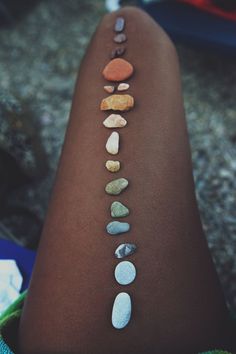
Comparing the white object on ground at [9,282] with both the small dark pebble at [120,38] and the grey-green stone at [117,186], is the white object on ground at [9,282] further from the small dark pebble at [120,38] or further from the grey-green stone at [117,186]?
the small dark pebble at [120,38]

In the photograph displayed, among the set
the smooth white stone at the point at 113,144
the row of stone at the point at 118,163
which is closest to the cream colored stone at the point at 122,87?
the row of stone at the point at 118,163

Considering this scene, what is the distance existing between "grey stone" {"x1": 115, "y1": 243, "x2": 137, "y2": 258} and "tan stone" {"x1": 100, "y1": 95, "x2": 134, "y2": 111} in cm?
23

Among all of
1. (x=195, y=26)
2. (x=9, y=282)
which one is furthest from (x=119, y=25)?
(x=195, y=26)

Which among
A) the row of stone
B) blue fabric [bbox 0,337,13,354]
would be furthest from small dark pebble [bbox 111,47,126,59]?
blue fabric [bbox 0,337,13,354]

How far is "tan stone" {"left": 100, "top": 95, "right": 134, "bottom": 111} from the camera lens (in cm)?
86

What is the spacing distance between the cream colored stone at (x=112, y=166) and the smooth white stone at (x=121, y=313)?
0.20 meters

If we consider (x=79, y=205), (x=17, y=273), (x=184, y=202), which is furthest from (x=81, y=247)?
(x=17, y=273)

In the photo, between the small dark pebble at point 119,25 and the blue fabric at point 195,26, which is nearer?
the small dark pebble at point 119,25

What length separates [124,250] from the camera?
0.74m

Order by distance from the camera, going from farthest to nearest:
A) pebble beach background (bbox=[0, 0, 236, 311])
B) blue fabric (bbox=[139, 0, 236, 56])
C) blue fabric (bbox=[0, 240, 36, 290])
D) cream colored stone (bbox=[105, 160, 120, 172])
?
blue fabric (bbox=[139, 0, 236, 56]) → pebble beach background (bbox=[0, 0, 236, 311]) → blue fabric (bbox=[0, 240, 36, 290]) → cream colored stone (bbox=[105, 160, 120, 172])

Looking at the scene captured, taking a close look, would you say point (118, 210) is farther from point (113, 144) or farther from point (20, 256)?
point (20, 256)

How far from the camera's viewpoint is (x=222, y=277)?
139cm

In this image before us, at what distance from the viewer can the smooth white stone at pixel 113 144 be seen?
814 millimetres

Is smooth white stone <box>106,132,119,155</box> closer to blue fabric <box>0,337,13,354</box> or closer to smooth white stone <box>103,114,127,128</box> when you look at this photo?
smooth white stone <box>103,114,127,128</box>
